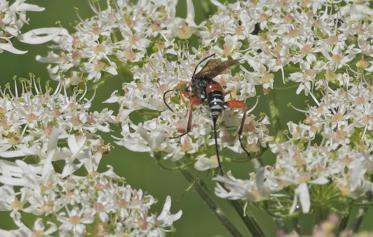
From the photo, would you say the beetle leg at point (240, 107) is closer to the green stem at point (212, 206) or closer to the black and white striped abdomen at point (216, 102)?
the black and white striped abdomen at point (216, 102)

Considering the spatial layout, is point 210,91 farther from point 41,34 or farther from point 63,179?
point 41,34

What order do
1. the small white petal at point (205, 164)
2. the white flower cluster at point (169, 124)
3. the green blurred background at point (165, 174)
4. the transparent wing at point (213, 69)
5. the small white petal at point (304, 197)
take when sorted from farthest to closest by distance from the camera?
the green blurred background at point (165, 174) < the transparent wing at point (213, 69) < the white flower cluster at point (169, 124) < the small white petal at point (205, 164) < the small white petal at point (304, 197)

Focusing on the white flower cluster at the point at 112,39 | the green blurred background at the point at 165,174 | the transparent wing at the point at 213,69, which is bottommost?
the green blurred background at the point at 165,174

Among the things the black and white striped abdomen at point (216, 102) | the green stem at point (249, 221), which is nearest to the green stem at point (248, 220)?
the green stem at point (249, 221)

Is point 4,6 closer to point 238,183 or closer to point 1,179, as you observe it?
point 1,179

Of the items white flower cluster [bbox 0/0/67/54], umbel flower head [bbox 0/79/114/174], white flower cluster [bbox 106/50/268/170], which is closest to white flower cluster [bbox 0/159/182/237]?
umbel flower head [bbox 0/79/114/174]

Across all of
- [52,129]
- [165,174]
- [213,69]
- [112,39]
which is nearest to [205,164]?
[213,69]

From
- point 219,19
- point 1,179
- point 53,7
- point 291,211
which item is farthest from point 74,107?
point 53,7
